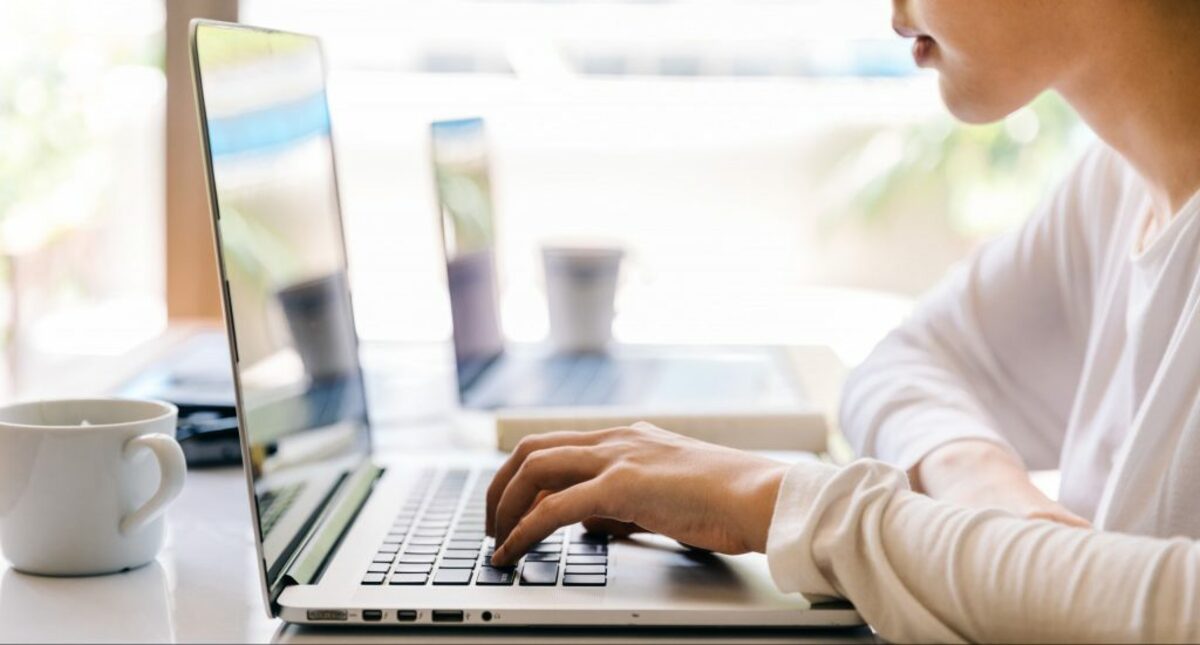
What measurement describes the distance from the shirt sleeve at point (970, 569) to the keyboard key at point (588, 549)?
0.40 feet

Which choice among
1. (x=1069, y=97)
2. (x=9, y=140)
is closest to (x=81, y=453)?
(x=1069, y=97)

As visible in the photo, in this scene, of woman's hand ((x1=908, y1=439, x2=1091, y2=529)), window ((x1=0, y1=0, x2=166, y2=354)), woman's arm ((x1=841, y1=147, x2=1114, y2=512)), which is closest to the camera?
woman's hand ((x1=908, y1=439, x2=1091, y2=529))

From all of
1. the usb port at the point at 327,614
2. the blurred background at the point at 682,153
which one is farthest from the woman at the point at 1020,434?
the blurred background at the point at 682,153

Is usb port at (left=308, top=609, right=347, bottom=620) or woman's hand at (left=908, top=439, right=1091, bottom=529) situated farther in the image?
woman's hand at (left=908, top=439, right=1091, bottom=529)

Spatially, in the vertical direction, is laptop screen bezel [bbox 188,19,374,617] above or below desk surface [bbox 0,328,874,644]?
above

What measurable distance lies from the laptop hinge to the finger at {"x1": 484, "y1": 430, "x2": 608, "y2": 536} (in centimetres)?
9

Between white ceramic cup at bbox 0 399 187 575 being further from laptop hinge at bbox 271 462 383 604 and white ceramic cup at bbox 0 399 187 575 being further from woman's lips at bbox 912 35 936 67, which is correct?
woman's lips at bbox 912 35 936 67

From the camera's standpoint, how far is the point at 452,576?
0.73 meters

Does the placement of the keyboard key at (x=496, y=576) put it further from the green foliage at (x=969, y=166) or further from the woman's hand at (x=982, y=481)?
the green foliage at (x=969, y=166)

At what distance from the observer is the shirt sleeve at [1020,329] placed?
1199mm

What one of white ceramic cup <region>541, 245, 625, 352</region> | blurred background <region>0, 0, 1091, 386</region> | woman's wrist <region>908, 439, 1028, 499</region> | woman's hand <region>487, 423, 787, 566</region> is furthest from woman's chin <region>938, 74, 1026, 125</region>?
blurred background <region>0, 0, 1091, 386</region>

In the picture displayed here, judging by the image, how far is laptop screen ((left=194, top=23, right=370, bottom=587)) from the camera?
74cm

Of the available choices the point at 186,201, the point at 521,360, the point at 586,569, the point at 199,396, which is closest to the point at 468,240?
the point at 521,360

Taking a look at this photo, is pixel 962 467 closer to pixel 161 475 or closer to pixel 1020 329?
pixel 1020 329
